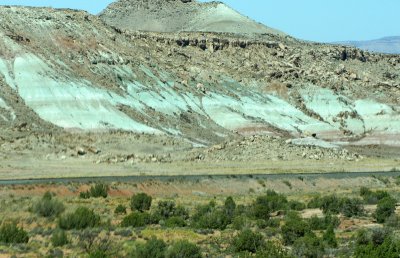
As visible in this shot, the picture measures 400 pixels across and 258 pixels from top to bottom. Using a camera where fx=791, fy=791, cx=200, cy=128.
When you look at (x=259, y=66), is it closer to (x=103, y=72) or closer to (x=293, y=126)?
(x=293, y=126)

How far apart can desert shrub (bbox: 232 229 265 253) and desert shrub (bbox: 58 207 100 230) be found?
8.28 m

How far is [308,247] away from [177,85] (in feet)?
328

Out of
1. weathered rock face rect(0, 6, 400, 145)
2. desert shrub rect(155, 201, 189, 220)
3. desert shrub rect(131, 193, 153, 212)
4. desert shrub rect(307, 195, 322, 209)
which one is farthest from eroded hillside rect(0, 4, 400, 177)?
desert shrub rect(155, 201, 189, 220)

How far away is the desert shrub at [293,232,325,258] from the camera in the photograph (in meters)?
26.5

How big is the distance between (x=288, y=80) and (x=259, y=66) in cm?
797

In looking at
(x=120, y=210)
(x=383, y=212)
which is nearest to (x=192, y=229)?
(x=120, y=210)

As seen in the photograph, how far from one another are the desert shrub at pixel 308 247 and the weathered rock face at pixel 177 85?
233 ft

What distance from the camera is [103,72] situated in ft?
392

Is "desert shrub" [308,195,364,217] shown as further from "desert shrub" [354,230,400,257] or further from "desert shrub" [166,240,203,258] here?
"desert shrub" [166,240,203,258]

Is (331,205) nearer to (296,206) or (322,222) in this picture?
(296,206)

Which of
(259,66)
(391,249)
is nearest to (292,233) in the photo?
(391,249)

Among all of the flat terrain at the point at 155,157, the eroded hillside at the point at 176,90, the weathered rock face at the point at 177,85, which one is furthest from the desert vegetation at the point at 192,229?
the weathered rock face at the point at 177,85

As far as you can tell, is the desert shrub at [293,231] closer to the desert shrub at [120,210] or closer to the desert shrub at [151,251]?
the desert shrub at [151,251]

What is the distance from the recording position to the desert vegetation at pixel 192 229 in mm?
26484
